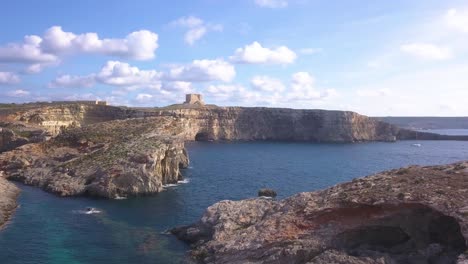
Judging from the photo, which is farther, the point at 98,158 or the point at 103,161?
the point at 98,158

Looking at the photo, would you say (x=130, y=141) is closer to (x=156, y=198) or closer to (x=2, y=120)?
(x=156, y=198)

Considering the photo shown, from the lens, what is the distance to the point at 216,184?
8300 centimetres

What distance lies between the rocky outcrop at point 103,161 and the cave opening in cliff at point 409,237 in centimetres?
4119

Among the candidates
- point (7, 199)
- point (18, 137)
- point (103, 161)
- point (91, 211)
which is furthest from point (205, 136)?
point (91, 211)

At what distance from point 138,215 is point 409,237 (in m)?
33.7

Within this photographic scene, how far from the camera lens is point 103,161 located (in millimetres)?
75062

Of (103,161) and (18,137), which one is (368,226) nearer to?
(103,161)

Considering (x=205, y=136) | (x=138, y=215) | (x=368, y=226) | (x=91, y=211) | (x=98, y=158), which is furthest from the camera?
(x=205, y=136)

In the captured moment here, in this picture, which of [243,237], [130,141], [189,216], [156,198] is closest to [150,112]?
[130,141]

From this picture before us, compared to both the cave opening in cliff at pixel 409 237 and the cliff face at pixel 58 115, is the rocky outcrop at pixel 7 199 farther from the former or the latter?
the cliff face at pixel 58 115

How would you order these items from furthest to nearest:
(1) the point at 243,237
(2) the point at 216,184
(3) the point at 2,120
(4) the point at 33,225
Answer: (3) the point at 2,120 → (2) the point at 216,184 → (4) the point at 33,225 → (1) the point at 243,237

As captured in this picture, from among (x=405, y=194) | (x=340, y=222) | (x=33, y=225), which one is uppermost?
(x=405, y=194)

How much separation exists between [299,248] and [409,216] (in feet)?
28.8

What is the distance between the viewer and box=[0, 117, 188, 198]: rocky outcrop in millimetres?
70375
